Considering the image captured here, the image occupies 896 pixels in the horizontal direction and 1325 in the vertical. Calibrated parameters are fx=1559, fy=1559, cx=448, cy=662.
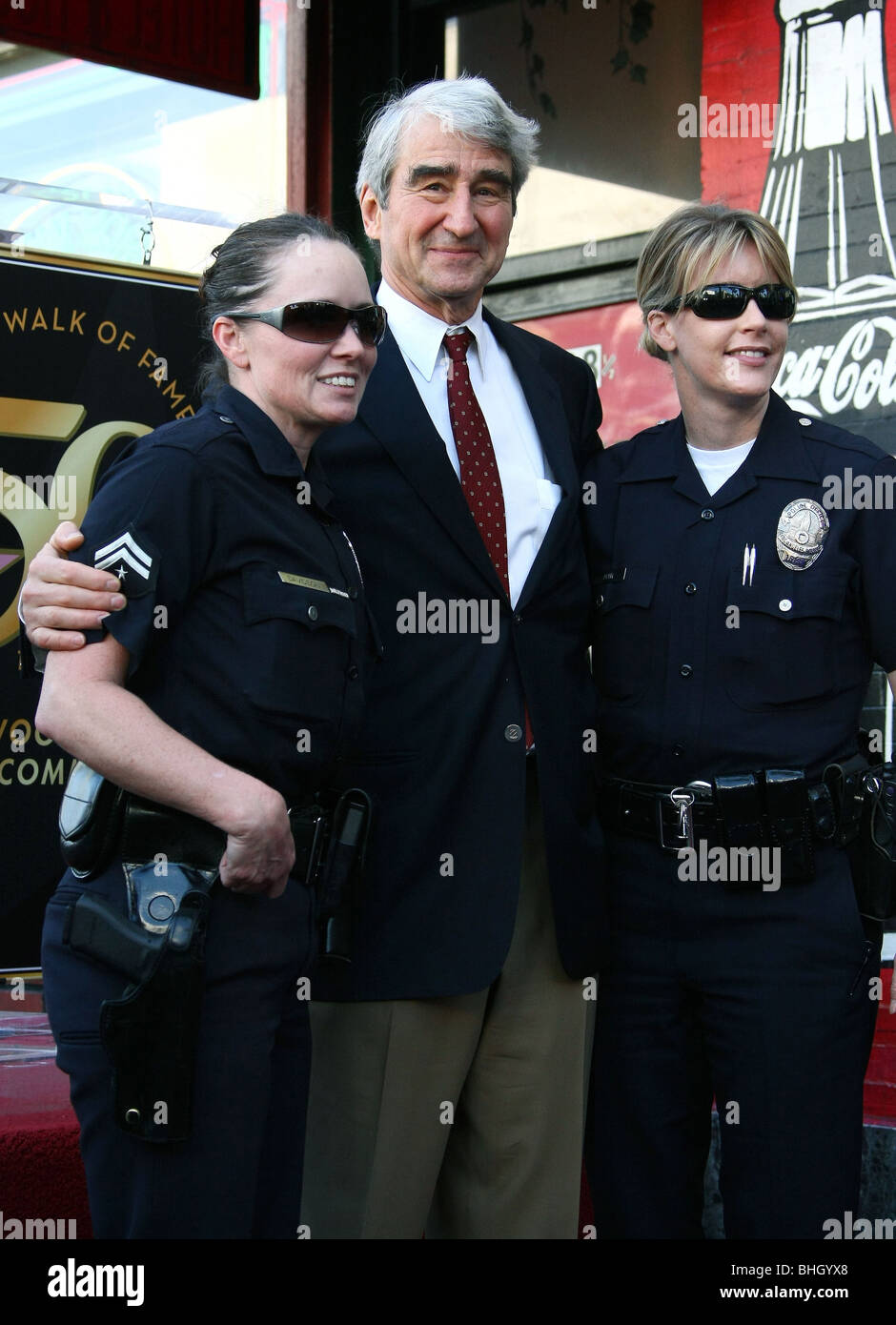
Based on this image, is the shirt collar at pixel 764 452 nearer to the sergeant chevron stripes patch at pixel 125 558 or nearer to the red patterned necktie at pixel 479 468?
the red patterned necktie at pixel 479 468

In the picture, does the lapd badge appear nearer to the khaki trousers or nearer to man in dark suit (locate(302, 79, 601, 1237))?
man in dark suit (locate(302, 79, 601, 1237))

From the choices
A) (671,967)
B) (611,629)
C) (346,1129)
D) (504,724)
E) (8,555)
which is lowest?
(346,1129)

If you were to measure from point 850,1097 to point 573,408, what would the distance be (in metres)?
1.31

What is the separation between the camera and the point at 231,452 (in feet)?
6.83

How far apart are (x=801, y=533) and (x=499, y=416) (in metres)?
0.55

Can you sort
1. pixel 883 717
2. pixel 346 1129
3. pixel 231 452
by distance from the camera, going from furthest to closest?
pixel 883 717 → pixel 346 1129 → pixel 231 452

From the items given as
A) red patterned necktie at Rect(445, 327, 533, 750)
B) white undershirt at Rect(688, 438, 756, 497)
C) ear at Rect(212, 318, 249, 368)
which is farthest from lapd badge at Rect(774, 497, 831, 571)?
ear at Rect(212, 318, 249, 368)

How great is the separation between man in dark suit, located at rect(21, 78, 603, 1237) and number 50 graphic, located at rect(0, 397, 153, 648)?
42.1 inches

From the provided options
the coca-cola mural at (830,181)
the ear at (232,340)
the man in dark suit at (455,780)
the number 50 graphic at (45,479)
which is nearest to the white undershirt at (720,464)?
the man in dark suit at (455,780)

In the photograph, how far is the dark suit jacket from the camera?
244cm

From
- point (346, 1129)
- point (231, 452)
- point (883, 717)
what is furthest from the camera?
point (883, 717)
